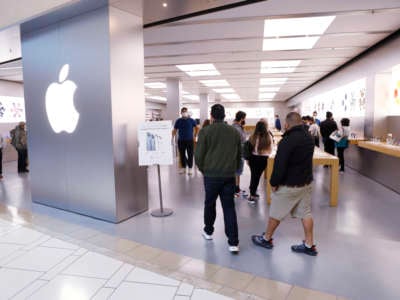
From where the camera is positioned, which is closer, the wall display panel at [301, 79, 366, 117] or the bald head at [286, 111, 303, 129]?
the bald head at [286, 111, 303, 129]

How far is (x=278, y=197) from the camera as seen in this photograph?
3002 mm

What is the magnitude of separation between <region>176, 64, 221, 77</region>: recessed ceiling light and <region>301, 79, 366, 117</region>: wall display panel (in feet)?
13.9

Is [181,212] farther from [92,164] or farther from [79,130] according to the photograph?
[79,130]

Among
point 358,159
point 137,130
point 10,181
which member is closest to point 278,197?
point 137,130

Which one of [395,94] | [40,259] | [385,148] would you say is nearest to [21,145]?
[40,259]

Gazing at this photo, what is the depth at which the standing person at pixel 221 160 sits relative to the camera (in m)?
3.07

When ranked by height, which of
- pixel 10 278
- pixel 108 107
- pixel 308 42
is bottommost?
pixel 10 278

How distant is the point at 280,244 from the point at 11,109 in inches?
446

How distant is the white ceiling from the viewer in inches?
178

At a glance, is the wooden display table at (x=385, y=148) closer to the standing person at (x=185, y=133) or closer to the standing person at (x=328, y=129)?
the standing person at (x=328, y=129)

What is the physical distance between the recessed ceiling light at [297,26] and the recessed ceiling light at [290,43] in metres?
0.30

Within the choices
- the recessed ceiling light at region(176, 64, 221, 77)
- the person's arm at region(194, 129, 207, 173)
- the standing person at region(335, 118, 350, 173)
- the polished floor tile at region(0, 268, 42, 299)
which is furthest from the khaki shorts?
the recessed ceiling light at region(176, 64, 221, 77)

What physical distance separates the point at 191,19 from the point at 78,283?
13.9ft

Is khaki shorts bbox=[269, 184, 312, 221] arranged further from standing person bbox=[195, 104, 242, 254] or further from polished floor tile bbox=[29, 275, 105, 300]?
polished floor tile bbox=[29, 275, 105, 300]
